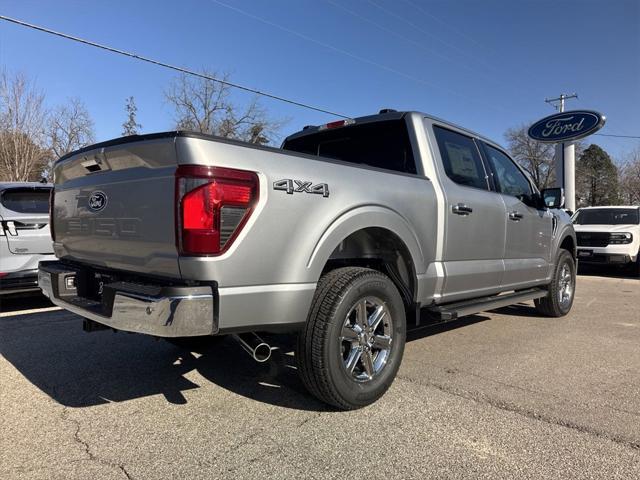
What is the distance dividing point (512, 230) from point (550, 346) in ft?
3.94

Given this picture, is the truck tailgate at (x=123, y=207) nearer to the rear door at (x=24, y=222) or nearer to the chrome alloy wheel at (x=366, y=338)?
the chrome alloy wheel at (x=366, y=338)

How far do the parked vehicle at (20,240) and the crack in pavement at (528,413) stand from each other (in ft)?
15.6

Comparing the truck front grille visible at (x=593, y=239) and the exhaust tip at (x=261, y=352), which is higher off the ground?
the truck front grille visible at (x=593, y=239)

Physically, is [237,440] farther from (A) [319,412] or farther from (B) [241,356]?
(B) [241,356]

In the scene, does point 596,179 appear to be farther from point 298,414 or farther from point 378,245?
point 298,414

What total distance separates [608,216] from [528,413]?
470 inches

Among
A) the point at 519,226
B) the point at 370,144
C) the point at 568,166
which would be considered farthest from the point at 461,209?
the point at 568,166

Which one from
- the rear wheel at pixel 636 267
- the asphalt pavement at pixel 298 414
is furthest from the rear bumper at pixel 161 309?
the rear wheel at pixel 636 267

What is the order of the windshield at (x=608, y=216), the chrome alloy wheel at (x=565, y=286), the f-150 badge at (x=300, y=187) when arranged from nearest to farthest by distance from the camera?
the f-150 badge at (x=300, y=187) → the chrome alloy wheel at (x=565, y=286) → the windshield at (x=608, y=216)

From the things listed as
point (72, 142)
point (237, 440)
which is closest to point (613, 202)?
point (72, 142)

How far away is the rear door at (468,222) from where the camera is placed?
13.5 ft

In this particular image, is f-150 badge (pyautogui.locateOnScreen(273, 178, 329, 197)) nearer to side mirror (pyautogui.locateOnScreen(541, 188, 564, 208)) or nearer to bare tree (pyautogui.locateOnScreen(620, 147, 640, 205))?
side mirror (pyautogui.locateOnScreen(541, 188, 564, 208))

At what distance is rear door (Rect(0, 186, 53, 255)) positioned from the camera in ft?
19.8

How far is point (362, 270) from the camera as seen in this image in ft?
10.9
